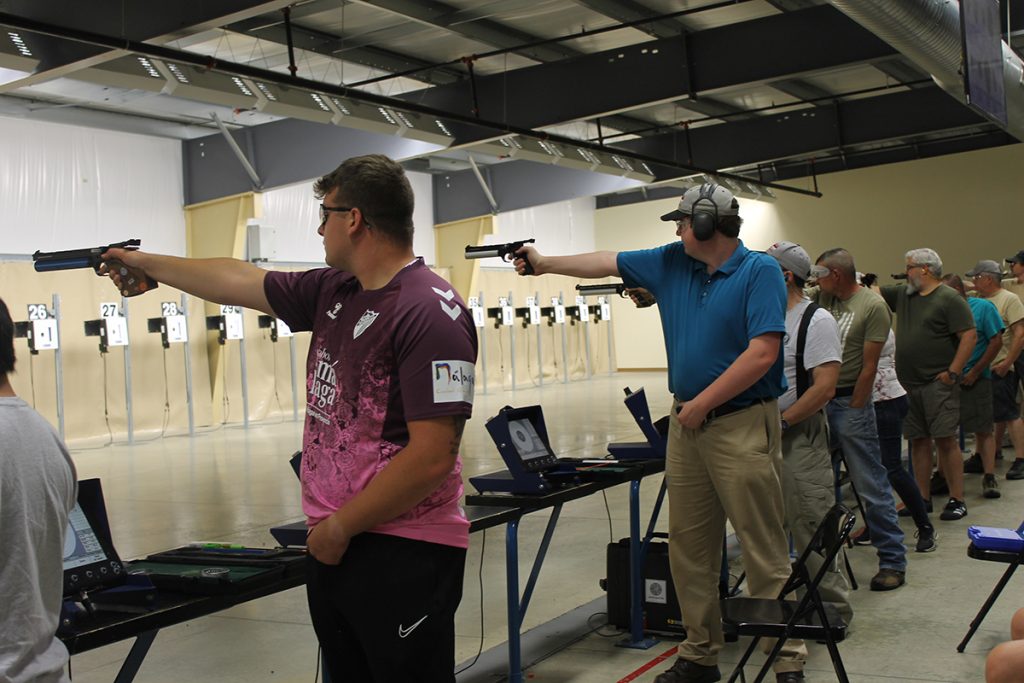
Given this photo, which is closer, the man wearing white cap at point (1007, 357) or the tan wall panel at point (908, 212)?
the man wearing white cap at point (1007, 357)

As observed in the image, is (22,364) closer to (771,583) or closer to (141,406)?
(141,406)

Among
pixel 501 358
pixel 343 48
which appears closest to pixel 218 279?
pixel 343 48

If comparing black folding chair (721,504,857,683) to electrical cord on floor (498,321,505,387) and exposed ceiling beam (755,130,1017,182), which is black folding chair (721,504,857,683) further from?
electrical cord on floor (498,321,505,387)

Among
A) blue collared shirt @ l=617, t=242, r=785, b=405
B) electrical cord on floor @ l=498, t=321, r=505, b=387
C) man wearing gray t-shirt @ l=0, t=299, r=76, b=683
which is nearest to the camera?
man wearing gray t-shirt @ l=0, t=299, r=76, b=683

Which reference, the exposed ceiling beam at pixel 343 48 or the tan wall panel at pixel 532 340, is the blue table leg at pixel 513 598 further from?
the tan wall panel at pixel 532 340

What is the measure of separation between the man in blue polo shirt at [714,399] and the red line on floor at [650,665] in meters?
0.21

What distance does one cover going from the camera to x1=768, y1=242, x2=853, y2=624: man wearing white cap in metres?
3.87

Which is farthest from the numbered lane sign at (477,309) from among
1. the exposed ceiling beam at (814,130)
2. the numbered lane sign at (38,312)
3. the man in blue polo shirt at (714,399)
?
the man in blue polo shirt at (714,399)

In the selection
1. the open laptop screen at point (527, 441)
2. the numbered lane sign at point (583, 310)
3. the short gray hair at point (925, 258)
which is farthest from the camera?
the numbered lane sign at point (583, 310)

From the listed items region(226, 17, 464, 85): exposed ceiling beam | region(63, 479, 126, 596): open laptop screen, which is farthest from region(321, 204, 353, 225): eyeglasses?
region(226, 17, 464, 85): exposed ceiling beam

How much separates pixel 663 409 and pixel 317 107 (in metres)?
6.50

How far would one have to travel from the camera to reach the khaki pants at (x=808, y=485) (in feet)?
12.7

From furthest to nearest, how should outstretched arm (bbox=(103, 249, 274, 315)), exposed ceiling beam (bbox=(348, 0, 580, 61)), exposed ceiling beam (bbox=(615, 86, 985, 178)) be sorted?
exposed ceiling beam (bbox=(615, 86, 985, 178)) < exposed ceiling beam (bbox=(348, 0, 580, 61)) < outstretched arm (bbox=(103, 249, 274, 315))

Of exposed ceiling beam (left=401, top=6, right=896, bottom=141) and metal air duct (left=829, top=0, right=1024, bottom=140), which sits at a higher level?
exposed ceiling beam (left=401, top=6, right=896, bottom=141)
